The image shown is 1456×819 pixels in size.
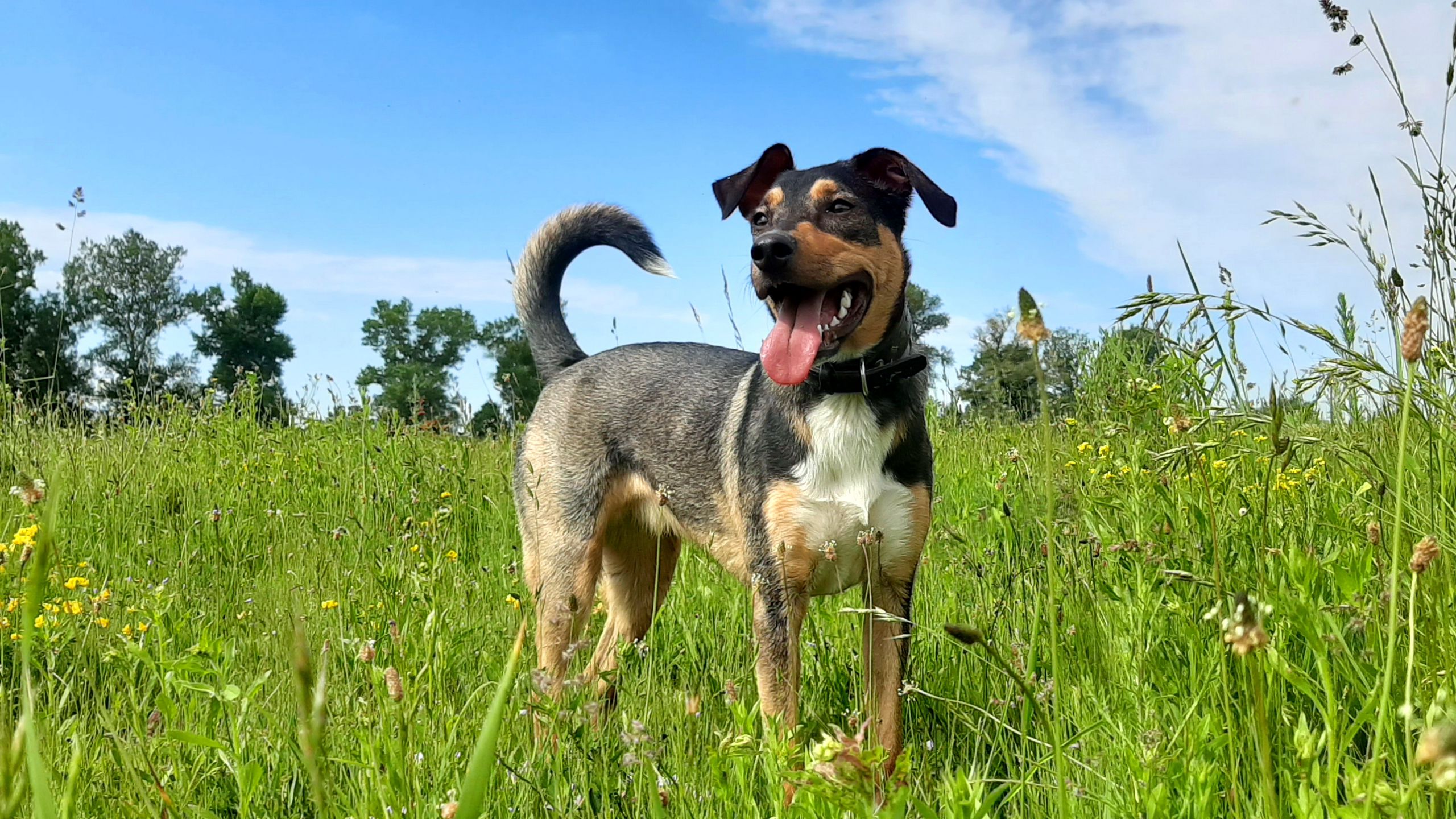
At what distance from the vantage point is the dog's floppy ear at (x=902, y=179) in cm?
380

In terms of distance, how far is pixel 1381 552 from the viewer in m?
2.47

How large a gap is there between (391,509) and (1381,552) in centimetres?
492

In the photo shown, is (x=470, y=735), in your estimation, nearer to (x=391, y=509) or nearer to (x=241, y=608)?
(x=241, y=608)

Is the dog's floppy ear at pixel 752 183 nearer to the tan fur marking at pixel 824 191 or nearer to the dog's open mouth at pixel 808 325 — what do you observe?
the tan fur marking at pixel 824 191

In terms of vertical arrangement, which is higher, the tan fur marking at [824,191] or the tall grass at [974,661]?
the tan fur marking at [824,191]

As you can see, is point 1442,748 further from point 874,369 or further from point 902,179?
point 902,179

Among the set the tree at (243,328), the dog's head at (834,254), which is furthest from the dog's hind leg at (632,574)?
the tree at (243,328)

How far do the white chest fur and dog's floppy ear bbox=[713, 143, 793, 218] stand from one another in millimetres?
1174

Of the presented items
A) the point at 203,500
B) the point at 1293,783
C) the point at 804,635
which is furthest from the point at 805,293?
the point at 203,500

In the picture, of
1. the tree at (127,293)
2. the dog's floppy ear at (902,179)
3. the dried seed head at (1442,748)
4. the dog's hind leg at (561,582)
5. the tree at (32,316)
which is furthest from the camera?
the tree at (127,293)

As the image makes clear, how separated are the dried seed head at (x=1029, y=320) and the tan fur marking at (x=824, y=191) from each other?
2900 mm

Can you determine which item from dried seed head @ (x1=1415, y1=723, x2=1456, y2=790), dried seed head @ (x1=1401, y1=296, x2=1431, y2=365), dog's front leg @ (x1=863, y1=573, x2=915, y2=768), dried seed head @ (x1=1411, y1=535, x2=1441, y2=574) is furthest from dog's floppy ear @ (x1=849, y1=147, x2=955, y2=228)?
dried seed head @ (x1=1415, y1=723, x2=1456, y2=790)

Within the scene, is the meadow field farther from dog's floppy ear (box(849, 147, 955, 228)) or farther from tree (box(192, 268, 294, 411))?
tree (box(192, 268, 294, 411))

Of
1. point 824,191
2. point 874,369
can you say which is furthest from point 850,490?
point 824,191
